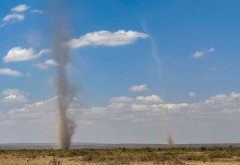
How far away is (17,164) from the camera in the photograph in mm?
53219

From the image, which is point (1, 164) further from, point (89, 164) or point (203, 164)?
point (203, 164)

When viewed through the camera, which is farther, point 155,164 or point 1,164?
point 1,164

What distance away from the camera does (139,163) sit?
170 feet

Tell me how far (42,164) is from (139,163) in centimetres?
1094

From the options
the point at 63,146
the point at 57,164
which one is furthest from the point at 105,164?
the point at 63,146

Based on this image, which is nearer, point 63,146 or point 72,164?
point 72,164

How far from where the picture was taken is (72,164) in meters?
52.3

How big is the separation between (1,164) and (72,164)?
8322mm

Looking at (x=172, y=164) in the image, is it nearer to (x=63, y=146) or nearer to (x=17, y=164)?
(x=17, y=164)

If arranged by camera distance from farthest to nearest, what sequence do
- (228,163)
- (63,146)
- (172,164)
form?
(63,146) < (228,163) < (172,164)

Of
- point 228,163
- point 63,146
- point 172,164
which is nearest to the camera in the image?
point 172,164

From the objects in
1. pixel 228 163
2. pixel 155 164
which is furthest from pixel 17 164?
pixel 228 163

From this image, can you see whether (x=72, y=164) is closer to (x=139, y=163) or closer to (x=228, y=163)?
(x=139, y=163)

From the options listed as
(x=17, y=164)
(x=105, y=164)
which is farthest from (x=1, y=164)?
(x=105, y=164)
